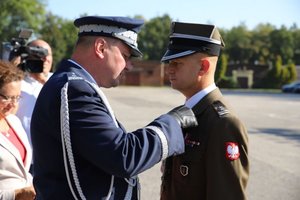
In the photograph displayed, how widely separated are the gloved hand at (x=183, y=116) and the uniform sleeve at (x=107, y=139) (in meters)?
0.13

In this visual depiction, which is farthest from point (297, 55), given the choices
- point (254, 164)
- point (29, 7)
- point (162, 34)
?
point (254, 164)

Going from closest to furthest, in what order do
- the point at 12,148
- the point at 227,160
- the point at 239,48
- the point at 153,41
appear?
the point at 227,160
the point at 12,148
the point at 239,48
the point at 153,41

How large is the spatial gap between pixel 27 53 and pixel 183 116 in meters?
2.96

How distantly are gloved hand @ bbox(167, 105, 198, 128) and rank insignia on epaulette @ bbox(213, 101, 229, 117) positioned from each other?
9.7 inches

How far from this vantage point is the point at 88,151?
1.82m

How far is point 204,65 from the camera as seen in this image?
2.41 meters

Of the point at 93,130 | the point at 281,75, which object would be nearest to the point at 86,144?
the point at 93,130

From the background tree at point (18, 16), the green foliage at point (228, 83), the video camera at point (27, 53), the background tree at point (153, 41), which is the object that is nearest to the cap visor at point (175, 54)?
the video camera at point (27, 53)

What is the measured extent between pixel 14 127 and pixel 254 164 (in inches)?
220

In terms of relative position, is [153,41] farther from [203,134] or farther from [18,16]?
[203,134]

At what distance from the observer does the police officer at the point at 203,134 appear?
221 centimetres

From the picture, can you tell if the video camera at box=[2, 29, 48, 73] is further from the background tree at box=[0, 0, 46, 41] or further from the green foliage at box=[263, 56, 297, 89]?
the green foliage at box=[263, 56, 297, 89]

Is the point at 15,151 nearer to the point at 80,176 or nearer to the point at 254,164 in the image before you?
the point at 80,176

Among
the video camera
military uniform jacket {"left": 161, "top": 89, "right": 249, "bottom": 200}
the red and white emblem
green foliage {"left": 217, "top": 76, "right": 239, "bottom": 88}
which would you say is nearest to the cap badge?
military uniform jacket {"left": 161, "top": 89, "right": 249, "bottom": 200}
